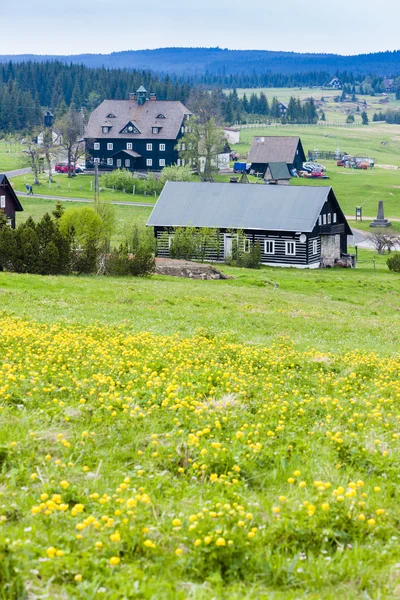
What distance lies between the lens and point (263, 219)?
60.6m

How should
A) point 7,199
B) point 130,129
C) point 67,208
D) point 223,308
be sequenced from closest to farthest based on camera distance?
point 223,308
point 7,199
point 67,208
point 130,129

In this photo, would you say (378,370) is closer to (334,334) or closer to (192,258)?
(334,334)

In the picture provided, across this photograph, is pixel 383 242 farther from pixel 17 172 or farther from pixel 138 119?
pixel 138 119

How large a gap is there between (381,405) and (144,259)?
3158 centimetres

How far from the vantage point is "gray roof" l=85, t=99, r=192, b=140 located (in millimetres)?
130625

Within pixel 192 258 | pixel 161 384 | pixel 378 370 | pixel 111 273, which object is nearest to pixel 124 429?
pixel 161 384

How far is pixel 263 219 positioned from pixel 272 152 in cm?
7764

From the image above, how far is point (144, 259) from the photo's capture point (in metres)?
42.6

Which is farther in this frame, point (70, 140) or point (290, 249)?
point (70, 140)

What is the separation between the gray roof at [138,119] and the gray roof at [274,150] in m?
13.1

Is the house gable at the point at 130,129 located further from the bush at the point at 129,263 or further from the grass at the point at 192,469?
the grass at the point at 192,469

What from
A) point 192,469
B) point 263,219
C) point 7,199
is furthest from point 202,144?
point 192,469

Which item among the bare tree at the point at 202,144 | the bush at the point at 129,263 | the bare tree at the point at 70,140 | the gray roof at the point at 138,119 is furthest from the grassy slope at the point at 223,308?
the gray roof at the point at 138,119

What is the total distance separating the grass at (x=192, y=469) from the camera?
6.33 m
